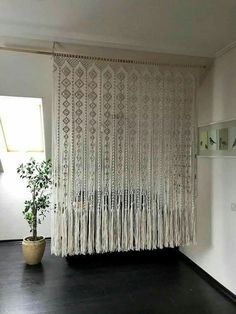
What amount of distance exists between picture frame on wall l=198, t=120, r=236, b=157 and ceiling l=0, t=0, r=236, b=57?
0.75m

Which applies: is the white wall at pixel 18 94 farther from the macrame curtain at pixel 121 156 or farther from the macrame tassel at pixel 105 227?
the macrame tassel at pixel 105 227

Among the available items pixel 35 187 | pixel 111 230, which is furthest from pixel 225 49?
pixel 35 187

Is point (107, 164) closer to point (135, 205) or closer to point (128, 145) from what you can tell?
point (128, 145)

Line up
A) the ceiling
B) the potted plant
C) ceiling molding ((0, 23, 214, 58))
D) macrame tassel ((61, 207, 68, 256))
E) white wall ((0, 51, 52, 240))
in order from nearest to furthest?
the ceiling → ceiling molding ((0, 23, 214, 58)) → macrame tassel ((61, 207, 68, 256)) → white wall ((0, 51, 52, 240)) → the potted plant

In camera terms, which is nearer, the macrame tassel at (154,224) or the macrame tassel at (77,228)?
the macrame tassel at (77,228)

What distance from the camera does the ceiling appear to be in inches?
71.1

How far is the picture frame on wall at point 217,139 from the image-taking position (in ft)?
7.98

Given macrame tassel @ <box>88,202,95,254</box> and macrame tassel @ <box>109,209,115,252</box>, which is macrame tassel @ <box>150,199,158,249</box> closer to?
macrame tassel @ <box>109,209,115,252</box>

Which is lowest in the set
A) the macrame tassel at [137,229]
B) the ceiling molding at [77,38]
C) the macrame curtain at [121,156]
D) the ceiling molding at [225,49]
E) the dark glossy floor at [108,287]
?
the dark glossy floor at [108,287]

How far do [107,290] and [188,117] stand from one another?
185 centimetres

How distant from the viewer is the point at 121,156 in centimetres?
254

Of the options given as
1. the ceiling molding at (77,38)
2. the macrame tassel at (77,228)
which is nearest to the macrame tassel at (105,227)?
the macrame tassel at (77,228)

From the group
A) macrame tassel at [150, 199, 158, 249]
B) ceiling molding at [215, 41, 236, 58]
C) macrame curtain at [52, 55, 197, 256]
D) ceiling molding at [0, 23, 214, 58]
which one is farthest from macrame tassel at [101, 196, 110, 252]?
ceiling molding at [215, 41, 236, 58]

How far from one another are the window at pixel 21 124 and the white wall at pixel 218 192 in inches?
81.5
